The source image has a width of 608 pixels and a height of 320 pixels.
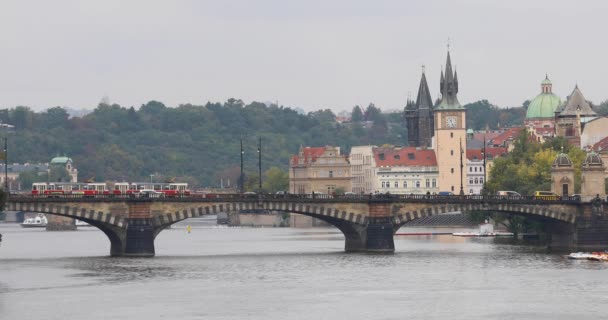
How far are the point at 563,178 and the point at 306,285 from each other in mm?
54165

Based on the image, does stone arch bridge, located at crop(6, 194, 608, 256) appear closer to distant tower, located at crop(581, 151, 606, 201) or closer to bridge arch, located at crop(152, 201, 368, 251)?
bridge arch, located at crop(152, 201, 368, 251)

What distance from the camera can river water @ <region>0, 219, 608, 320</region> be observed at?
11062 cm

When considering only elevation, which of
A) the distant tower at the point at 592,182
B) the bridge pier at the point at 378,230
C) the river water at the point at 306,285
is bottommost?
the river water at the point at 306,285

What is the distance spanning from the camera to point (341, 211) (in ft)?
525

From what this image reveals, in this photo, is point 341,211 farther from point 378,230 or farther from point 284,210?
point 284,210

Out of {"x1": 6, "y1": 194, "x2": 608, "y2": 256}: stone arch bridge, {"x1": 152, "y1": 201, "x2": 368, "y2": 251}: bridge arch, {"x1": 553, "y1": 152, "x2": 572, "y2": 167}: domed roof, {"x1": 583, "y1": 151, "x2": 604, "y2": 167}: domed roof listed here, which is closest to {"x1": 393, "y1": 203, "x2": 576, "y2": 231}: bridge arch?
{"x1": 6, "y1": 194, "x2": 608, "y2": 256}: stone arch bridge

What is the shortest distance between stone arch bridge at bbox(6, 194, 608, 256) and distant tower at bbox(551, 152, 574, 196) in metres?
4.68

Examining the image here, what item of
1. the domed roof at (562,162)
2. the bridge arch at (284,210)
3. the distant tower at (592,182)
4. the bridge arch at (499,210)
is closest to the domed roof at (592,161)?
the distant tower at (592,182)

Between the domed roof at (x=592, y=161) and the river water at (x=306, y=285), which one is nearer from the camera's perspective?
the river water at (x=306, y=285)

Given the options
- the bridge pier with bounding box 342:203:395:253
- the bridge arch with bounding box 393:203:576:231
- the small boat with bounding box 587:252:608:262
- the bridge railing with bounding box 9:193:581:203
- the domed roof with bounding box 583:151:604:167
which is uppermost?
the domed roof with bounding box 583:151:604:167

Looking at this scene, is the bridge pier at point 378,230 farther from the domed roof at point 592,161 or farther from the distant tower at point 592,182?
the domed roof at point 592,161

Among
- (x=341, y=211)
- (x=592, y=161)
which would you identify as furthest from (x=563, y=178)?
(x=341, y=211)

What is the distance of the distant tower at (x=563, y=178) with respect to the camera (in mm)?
174375

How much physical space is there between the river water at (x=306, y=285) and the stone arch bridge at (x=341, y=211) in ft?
8.19
